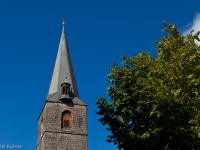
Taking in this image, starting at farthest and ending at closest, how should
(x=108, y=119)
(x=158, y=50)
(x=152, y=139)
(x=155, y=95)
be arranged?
(x=108, y=119)
(x=158, y=50)
(x=152, y=139)
(x=155, y=95)

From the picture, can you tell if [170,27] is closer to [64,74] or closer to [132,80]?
[132,80]

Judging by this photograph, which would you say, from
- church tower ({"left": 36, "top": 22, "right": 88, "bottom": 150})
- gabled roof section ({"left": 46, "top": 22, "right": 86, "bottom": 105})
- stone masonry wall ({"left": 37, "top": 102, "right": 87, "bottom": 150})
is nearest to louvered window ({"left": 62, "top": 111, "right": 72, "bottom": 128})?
church tower ({"left": 36, "top": 22, "right": 88, "bottom": 150})

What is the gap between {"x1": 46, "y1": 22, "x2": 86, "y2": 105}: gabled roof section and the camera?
4312 centimetres

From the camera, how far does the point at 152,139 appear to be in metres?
17.6

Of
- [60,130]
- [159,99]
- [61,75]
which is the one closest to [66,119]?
[60,130]

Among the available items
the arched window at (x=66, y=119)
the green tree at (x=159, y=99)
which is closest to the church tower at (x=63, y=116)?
the arched window at (x=66, y=119)

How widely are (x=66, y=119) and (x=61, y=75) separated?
5.33 m

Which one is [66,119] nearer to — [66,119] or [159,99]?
[66,119]

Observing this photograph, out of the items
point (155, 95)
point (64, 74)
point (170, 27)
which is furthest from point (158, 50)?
point (64, 74)

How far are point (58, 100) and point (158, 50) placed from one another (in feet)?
80.8

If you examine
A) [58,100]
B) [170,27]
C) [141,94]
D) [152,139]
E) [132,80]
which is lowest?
[152,139]

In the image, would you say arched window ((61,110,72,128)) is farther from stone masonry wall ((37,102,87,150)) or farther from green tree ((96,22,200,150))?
green tree ((96,22,200,150))

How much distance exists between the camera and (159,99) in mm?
15820

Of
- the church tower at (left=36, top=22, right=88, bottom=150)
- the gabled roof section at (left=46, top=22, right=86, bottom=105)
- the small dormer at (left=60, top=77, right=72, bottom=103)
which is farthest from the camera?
the gabled roof section at (left=46, top=22, right=86, bottom=105)
